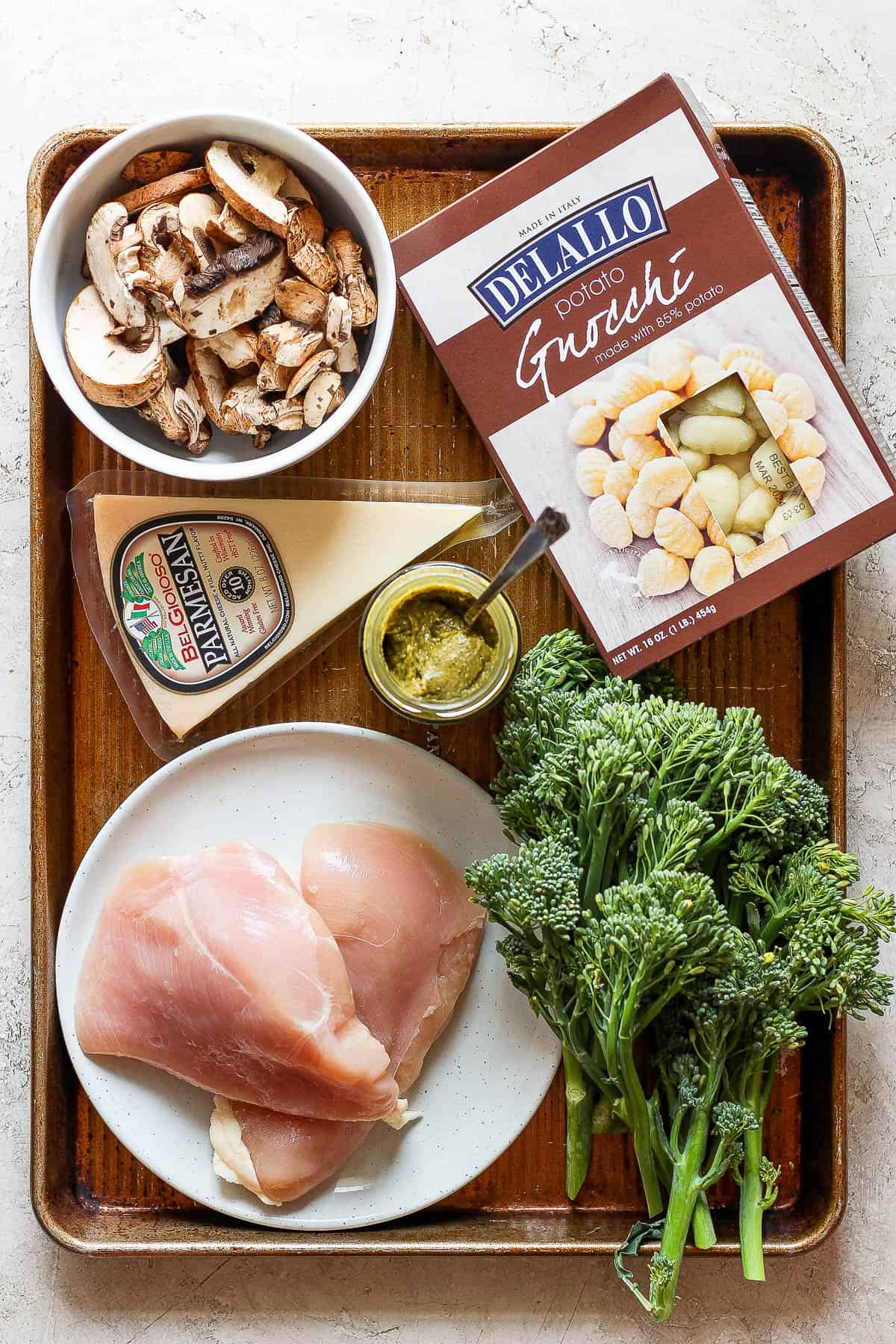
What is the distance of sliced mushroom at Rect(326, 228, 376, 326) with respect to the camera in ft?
3.85

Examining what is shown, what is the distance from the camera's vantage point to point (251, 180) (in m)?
1.15

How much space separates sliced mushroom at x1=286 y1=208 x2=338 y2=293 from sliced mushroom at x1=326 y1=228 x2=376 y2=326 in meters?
0.02

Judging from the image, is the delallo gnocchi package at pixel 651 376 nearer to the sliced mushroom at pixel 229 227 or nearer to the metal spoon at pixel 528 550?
the metal spoon at pixel 528 550

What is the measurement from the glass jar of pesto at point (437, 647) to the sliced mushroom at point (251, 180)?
420mm

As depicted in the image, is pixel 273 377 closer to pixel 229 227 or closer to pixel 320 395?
pixel 320 395

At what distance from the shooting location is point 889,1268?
1.42 meters

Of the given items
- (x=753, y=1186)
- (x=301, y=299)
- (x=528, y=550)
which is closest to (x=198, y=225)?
(x=301, y=299)

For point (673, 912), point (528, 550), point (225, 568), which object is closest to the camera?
point (673, 912)

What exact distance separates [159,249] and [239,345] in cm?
13

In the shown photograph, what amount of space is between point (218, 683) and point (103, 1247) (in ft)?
2.34

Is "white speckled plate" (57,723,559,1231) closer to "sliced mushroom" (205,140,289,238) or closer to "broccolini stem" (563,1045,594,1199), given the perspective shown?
"broccolini stem" (563,1045,594,1199)

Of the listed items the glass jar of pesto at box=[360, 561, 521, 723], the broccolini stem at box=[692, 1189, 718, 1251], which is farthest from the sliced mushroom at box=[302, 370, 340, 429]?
the broccolini stem at box=[692, 1189, 718, 1251]

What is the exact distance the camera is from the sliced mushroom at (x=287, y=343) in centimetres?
116

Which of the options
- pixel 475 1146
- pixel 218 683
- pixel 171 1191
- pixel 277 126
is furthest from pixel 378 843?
pixel 277 126
